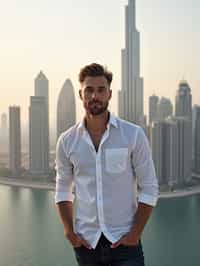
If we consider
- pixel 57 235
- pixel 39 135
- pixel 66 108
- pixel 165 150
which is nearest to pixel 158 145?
pixel 165 150

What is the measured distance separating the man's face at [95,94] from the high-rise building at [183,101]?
14538 millimetres

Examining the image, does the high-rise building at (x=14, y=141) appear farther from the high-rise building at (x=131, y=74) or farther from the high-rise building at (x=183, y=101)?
the high-rise building at (x=183, y=101)

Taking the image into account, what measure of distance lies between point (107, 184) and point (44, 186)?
32.3ft

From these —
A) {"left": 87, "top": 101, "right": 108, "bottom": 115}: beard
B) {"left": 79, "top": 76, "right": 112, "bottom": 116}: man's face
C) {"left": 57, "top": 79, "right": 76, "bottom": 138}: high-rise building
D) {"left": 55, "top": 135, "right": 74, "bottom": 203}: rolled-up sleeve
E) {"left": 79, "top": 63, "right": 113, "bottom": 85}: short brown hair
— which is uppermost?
{"left": 57, "top": 79, "right": 76, "bottom": 138}: high-rise building

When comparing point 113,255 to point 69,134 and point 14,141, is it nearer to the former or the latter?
point 69,134

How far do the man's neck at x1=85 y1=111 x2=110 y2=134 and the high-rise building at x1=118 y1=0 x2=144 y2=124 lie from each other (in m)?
15.6

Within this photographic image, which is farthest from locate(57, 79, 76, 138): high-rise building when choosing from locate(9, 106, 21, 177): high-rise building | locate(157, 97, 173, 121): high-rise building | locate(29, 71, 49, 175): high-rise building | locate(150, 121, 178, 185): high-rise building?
locate(150, 121, 178, 185): high-rise building

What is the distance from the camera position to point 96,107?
1.97 ft

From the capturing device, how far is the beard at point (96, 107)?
599mm

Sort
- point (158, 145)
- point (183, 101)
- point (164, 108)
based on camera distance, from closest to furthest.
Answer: point (158, 145), point (183, 101), point (164, 108)

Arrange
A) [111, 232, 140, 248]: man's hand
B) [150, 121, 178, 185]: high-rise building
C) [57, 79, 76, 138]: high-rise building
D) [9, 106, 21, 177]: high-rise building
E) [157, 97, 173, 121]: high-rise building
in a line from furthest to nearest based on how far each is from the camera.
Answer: [157, 97, 173, 121]: high-rise building, [57, 79, 76, 138]: high-rise building, [9, 106, 21, 177]: high-rise building, [150, 121, 178, 185]: high-rise building, [111, 232, 140, 248]: man's hand

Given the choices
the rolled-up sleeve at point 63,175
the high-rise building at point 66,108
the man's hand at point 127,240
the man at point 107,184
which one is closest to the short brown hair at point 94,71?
the man at point 107,184

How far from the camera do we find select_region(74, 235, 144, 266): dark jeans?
0.58 meters

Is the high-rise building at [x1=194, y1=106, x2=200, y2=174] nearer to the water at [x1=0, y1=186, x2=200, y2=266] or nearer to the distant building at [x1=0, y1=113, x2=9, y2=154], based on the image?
the water at [x1=0, y1=186, x2=200, y2=266]
